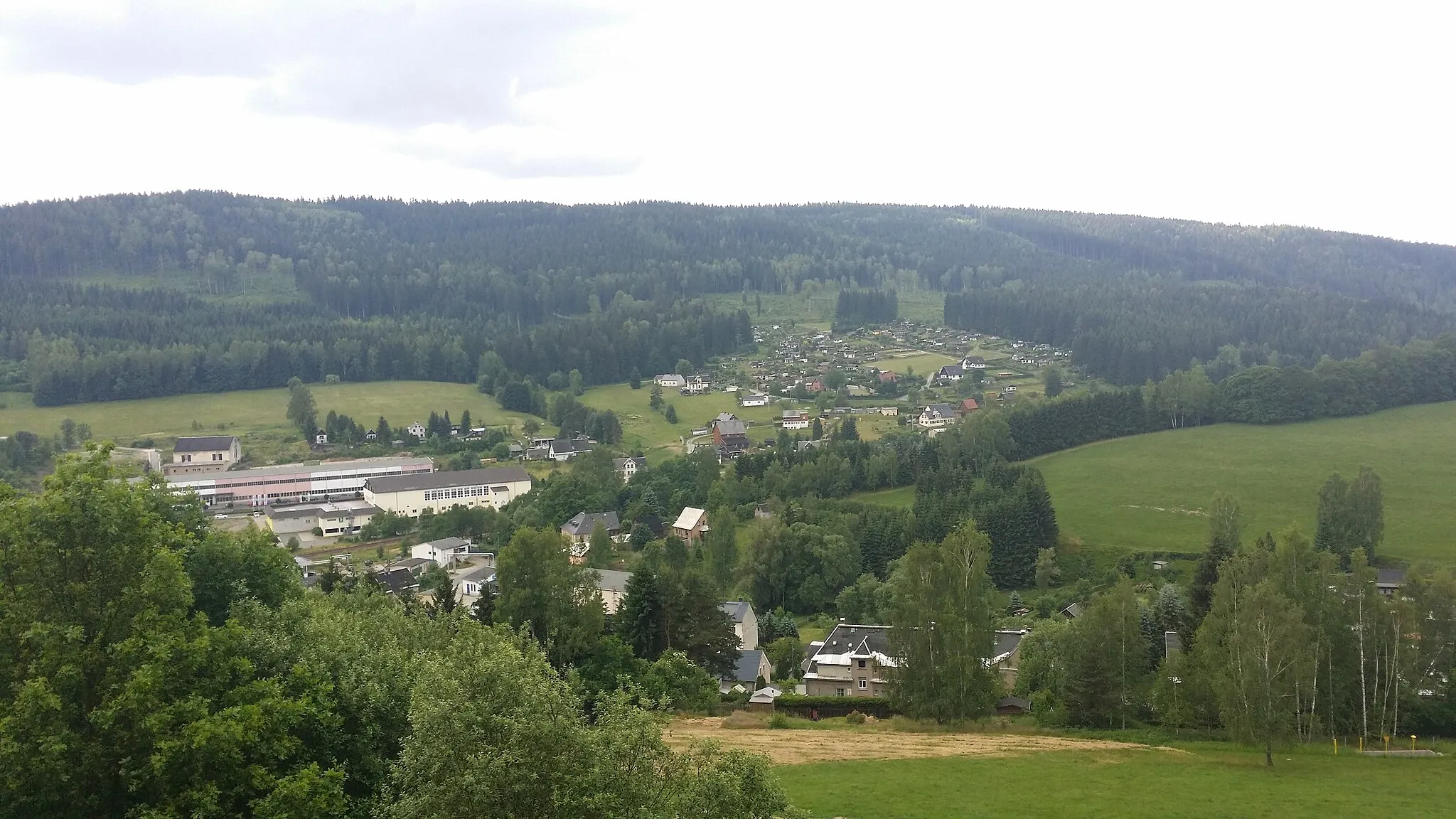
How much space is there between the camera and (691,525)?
2911 inches

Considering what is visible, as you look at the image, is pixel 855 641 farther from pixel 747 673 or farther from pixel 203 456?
pixel 203 456

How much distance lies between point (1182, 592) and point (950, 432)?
37466 mm

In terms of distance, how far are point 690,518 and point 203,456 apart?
167ft

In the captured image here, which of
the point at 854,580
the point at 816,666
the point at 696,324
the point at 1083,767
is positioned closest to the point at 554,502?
the point at 854,580

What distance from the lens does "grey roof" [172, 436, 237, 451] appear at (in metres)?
98.5

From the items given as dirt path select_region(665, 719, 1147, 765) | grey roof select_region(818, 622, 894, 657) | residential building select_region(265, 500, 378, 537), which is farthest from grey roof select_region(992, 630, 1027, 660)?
residential building select_region(265, 500, 378, 537)

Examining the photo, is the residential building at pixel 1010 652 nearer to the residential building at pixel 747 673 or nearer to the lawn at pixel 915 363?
the residential building at pixel 747 673

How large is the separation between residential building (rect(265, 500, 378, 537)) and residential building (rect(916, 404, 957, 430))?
54.0 meters

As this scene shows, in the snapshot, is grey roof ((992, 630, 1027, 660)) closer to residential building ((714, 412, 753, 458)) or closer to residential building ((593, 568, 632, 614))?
residential building ((593, 568, 632, 614))

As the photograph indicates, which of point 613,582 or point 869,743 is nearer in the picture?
point 869,743

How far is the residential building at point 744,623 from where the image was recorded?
167 feet

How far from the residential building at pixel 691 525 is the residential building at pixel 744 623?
1875 cm

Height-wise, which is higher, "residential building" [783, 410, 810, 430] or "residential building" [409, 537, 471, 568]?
"residential building" [783, 410, 810, 430]

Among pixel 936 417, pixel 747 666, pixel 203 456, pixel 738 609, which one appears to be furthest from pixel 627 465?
pixel 747 666
